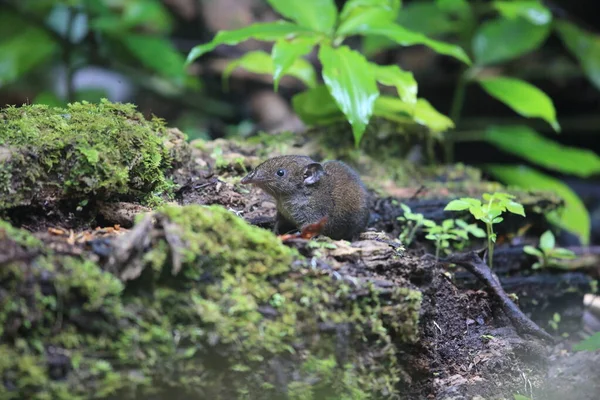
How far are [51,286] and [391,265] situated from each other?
1587mm

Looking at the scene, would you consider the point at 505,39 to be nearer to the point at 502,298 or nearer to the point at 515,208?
the point at 515,208

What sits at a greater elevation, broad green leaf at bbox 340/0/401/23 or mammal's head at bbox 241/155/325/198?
broad green leaf at bbox 340/0/401/23

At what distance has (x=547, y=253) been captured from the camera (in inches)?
173

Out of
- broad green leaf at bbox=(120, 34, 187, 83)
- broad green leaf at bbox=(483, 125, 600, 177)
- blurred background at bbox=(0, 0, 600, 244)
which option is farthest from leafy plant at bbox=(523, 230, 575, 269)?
broad green leaf at bbox=(120, 34, 187, 83)

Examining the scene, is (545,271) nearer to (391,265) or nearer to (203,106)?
(391,265)

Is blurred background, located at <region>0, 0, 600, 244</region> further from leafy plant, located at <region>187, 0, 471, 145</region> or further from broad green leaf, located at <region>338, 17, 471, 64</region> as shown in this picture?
broad green leaf, located at <region>338, 17, 471, 64</region>

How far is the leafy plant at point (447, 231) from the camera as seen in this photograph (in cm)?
382

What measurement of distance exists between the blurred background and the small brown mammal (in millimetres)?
3098

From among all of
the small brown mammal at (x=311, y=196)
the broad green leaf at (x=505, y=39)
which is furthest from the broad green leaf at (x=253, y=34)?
the broad green leaf at (x=505, y=39)

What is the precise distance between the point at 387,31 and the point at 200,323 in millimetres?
3099

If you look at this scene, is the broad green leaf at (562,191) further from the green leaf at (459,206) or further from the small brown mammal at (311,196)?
the small brown mammal at (311,196)

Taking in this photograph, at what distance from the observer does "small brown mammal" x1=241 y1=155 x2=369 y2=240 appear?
3576mm

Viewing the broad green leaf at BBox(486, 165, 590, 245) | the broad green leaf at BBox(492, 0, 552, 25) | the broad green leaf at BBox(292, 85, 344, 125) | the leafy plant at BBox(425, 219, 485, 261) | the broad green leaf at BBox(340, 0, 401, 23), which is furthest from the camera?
the broad green leaf at BBox(492, 0, 552, 25)

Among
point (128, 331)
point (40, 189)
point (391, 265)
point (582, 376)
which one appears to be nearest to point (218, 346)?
point (128, 331)
